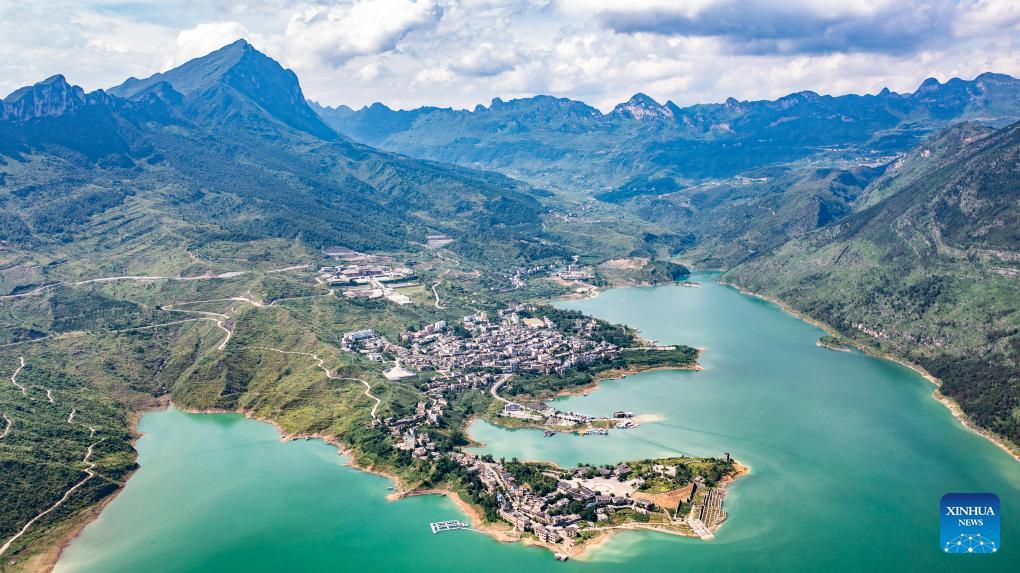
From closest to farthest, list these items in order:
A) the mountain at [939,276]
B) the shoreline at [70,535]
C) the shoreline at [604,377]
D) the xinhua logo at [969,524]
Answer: the xinhua logo at [969,524], the shoreline at [70,535], the shoreline at [604,377], the mountain at [939,276]

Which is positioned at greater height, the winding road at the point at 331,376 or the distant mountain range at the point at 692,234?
the distant mountain range at the point at 692,234

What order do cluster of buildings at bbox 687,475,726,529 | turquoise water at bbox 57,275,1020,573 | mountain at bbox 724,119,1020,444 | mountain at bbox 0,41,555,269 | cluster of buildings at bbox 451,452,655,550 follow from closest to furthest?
turquoise water at bbox 57,275,1020,573, cluster of buildings at bbox 451,452,655,550, cluster of buildings at bbox 687,475,726,529, mountain at bbox 724,119,1020,444, mountain at bbox 0,41,555,269

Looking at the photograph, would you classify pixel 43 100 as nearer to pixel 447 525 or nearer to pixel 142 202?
pixel 142 202

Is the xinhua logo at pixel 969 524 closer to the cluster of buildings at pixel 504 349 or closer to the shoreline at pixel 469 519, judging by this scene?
the shoreline at pixel 469 519

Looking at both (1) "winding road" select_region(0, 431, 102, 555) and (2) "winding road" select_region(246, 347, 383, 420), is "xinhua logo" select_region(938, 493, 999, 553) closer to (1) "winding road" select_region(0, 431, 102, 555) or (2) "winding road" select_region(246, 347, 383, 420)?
(2) "winding road" select_region(246, 347, 383, 420)

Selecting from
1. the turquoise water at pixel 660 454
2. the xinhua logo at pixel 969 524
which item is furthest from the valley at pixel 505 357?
the xinhua logo at pixel 969 524

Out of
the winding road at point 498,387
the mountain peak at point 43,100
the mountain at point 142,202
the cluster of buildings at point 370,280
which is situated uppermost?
the mountain peak at point 43,100

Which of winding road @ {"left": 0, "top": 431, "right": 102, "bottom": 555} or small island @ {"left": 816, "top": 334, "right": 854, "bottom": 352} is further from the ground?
small island @ {"left": 816, "top": 334, "right": 854, "bottom": 352}

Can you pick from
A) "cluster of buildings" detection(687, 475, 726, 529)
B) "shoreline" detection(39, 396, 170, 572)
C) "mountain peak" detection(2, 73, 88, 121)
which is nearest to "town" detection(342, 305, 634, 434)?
"cluster of buildings" detection(687, 475, 726, 529)
